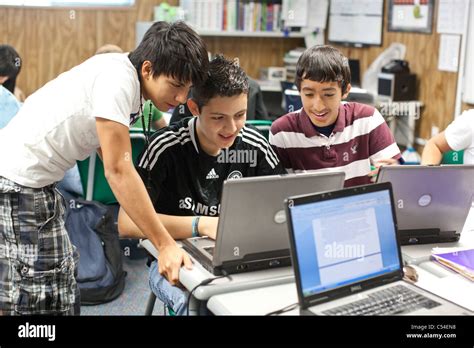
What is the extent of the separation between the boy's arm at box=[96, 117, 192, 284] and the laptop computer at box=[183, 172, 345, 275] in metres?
0.09

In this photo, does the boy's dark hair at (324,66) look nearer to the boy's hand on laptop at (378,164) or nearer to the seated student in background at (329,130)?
the seated student in background at (329,130)

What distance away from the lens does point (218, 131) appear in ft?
Answer: 6.98

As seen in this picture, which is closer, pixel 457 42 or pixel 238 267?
pixel 238 267

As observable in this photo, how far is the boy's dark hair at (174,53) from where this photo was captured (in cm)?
185

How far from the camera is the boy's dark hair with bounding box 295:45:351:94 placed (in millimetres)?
2371

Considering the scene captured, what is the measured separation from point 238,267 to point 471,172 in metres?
0.76

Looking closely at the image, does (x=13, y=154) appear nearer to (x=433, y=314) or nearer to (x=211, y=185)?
(x=211, y=185)

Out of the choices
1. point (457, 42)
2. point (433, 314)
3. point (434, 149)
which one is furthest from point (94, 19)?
point (433, 314)

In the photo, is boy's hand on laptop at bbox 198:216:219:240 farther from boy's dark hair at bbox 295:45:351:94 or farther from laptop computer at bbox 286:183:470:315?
boy's dark hair at bbox 295:45:351:94

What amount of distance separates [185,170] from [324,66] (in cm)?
62

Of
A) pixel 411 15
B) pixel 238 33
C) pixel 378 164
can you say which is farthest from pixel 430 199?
→ pixel 238 33

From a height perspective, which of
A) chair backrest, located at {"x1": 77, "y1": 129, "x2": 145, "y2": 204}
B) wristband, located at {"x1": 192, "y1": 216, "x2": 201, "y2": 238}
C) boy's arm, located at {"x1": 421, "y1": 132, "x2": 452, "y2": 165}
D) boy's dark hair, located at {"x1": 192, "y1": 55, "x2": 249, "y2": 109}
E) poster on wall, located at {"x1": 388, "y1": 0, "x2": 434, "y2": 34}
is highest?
poster on wall, located at {"x1": 388, "y1": 0, "x2": 434, "y2": 34}

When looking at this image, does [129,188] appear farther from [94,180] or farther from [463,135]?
[94,180]

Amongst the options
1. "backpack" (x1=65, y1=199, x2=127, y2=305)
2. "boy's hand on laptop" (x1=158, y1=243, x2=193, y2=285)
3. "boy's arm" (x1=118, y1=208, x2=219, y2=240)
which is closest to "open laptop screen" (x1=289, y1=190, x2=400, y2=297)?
"boy's hand on laptop" (x1=158, y1=243, x2=193, y2=285)
